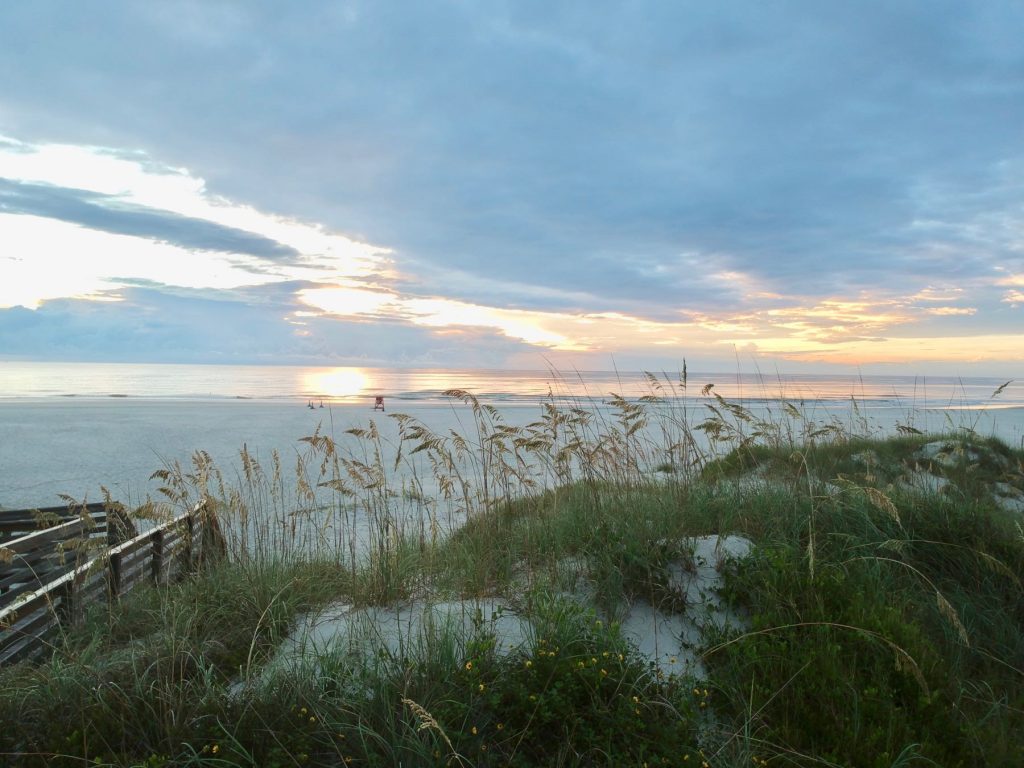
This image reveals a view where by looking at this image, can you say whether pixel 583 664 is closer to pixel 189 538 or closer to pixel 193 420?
pixel 189 538

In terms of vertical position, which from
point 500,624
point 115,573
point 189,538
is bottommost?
point 500,624

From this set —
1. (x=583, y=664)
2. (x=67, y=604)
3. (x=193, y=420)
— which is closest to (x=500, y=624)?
(x=583, y=664)

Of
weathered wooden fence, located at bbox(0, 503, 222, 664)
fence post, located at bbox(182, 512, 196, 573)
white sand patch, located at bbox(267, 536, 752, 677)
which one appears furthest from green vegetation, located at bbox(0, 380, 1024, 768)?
fence post, located at bbox(182, 512, 196, 573)

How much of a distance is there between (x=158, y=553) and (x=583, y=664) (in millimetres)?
5066

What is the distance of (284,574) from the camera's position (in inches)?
219

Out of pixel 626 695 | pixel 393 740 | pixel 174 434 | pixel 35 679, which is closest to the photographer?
pixel 393 740

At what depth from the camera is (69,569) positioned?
19.3ft

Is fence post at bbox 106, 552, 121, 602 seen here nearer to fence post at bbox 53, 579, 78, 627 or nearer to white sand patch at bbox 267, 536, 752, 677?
fence post at bbox 53, 579, 78, 627

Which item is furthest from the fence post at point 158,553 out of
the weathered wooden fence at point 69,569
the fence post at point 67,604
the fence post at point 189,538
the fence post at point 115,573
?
the fence post at point 67,604

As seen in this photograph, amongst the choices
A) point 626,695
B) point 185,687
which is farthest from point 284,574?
point 626,695

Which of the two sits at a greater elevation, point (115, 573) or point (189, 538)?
point (189, 538)

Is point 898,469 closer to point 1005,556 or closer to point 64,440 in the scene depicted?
point 1005,556

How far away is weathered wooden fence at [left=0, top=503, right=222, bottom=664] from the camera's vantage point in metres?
4.64

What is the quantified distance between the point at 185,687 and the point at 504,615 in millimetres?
2014
